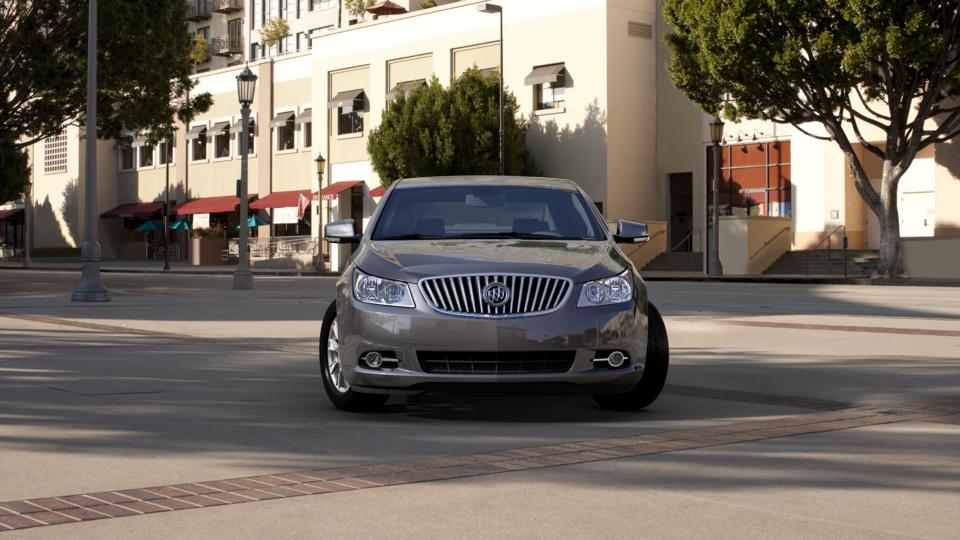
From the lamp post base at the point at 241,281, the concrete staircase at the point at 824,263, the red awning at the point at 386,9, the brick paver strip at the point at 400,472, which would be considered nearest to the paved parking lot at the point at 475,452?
the brick paver strip at the point at 400,472

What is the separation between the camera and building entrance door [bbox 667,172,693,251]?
55.9 meters

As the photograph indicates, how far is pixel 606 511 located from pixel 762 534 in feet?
2.34

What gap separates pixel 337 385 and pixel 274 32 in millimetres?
79480

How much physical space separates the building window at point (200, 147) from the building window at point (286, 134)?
693 cm

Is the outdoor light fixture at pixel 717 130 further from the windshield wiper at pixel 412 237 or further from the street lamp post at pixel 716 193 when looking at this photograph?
the windshield wiper at pixel 412 237

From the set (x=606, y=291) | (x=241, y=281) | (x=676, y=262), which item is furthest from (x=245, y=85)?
(x=606, y=291)

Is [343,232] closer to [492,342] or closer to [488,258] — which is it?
[488,258]

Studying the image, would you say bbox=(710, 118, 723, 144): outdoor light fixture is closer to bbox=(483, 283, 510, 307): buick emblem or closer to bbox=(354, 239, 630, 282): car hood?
bbox=(354, 239, 630, 282): car hood

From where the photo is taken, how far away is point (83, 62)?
114 feet

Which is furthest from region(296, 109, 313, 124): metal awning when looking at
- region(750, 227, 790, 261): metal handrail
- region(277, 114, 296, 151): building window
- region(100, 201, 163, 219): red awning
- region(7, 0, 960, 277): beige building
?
region(750, 227, 790, 261): metal handrail

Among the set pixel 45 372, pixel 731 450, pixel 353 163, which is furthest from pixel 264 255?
pixel 731 450

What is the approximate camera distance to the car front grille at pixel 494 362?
27.3 ft

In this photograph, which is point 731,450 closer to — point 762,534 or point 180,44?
point 762,534

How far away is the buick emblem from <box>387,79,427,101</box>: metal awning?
48.6 m
